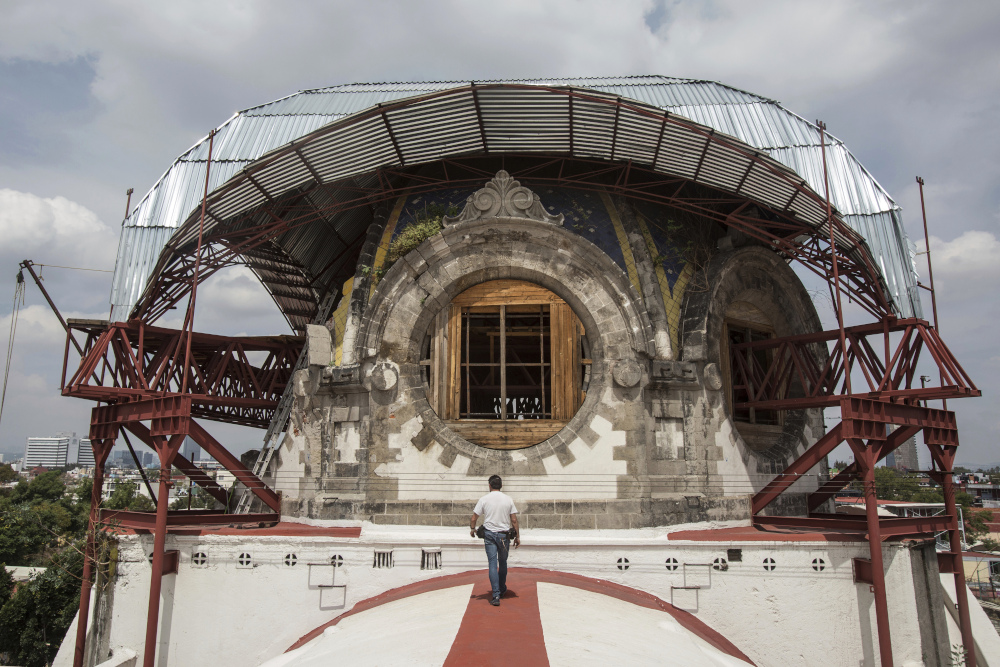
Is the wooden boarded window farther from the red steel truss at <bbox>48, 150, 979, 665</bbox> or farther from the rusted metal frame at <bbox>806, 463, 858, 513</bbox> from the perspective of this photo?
the rusted metal frame at <bbox>806, 463, 858, 513</bbox>

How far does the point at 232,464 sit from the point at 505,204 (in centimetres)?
763

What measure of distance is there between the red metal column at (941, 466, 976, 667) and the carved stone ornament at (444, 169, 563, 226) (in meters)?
9.21

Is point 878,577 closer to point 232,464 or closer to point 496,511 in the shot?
point 496,511

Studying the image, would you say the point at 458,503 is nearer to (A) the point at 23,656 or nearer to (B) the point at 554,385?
(B) the point at 554,385

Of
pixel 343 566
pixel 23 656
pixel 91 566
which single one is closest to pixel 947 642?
pixel 343 566

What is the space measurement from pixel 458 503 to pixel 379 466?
5.64 feet

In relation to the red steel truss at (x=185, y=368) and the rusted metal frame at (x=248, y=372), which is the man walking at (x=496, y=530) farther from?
the rusted metal frame at (x=248, y=372)

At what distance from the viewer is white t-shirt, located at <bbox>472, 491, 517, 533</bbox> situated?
9.55m

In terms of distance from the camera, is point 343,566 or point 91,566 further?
point 91,566

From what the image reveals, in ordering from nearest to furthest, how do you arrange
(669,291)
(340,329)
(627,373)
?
1. (627,373)
2. (669,291)
3. (340,329)

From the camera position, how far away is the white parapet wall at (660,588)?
12578 millimetres

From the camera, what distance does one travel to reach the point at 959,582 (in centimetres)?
1416

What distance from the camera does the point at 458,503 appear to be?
14.2 metres

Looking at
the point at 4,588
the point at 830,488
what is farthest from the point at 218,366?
the point at 4,588
